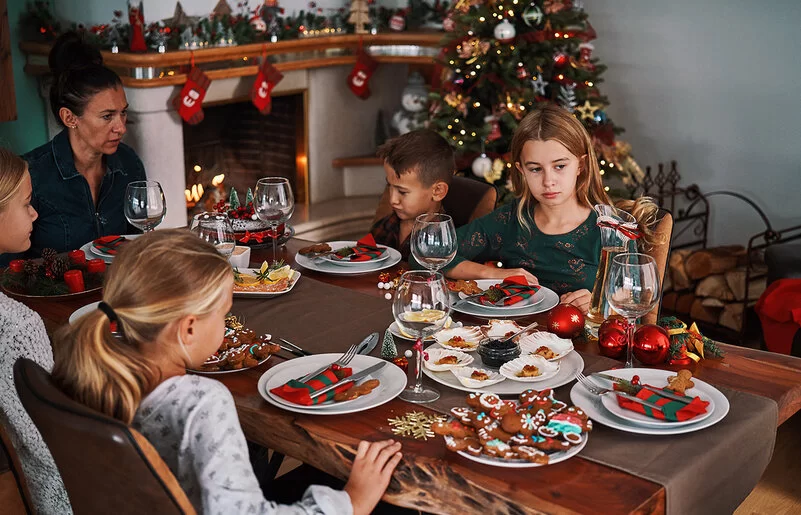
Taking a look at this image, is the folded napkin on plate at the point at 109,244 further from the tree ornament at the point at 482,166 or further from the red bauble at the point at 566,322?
the tree ornament at the point at 482,166

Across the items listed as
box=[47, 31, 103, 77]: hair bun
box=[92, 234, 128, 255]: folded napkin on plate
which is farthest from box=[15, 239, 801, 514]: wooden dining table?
box=[47, 31, 103, 77]: hair bun

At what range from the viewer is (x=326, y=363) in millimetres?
→ 1662

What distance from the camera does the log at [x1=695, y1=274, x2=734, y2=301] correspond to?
12.7 ft

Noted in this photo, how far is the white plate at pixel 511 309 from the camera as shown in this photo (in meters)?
1.93

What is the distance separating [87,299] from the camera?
2109 mm

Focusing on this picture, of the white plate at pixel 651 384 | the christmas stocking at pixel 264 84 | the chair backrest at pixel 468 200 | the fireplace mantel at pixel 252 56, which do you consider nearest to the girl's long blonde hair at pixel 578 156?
the chair backrest at pixel 468 200

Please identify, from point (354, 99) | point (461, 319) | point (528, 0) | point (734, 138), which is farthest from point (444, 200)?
point (354, 99)

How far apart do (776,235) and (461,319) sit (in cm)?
238

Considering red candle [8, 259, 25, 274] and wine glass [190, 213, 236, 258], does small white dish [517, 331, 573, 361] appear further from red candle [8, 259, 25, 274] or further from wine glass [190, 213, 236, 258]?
red candle [8, 259, 25, 274]

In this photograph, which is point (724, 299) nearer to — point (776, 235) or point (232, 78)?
point (776, 235)

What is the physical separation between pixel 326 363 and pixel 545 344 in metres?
0.41

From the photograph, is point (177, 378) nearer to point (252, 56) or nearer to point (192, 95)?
point (192, 95)

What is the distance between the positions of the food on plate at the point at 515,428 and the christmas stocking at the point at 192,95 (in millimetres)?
3226

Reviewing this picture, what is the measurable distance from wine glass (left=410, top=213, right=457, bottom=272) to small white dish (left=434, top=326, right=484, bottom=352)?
0.22 meters
